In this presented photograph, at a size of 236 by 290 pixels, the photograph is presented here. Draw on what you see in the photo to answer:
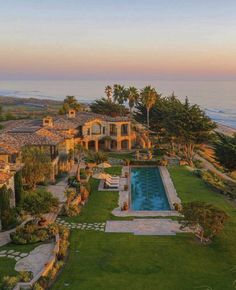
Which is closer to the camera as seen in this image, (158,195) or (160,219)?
(160,219)

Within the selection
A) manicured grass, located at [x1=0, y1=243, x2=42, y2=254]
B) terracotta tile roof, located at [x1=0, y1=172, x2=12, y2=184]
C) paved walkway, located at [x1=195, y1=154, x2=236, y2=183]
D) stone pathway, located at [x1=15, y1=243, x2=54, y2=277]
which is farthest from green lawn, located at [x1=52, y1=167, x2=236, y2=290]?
paved walkway, located at [x1=195, y1=154, x2=236, y2=183]

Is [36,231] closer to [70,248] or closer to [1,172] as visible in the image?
[70,248]

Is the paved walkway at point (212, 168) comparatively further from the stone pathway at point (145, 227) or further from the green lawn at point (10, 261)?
the green lawn at point (10, 261)

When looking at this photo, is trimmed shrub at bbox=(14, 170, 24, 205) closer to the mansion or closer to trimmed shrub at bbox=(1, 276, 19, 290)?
the mansion

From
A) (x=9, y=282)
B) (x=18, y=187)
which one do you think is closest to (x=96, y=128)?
(x=18, y=187)

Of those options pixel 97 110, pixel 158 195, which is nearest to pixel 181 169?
pixel 158 195
